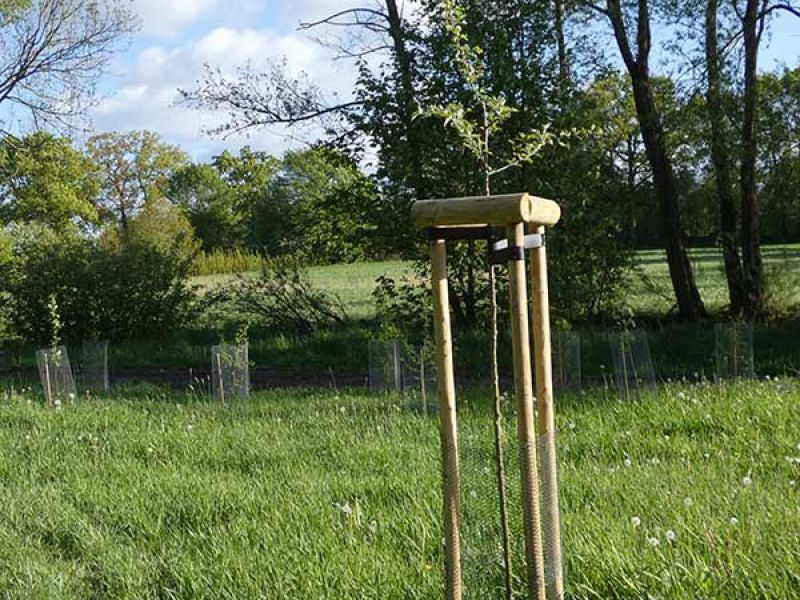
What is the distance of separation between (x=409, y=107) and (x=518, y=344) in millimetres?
10567

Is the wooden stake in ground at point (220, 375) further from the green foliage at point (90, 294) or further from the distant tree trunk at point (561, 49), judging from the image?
the green foliage at point (90, 294)

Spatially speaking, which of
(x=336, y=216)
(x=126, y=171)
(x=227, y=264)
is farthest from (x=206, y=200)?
(x=336, y=216)

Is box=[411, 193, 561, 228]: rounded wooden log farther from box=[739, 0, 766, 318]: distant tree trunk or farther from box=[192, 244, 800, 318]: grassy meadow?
box=[739, 0, 766, 318]: distant tree trunk

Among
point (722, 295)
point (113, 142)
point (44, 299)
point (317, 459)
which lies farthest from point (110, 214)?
point (317, 459)

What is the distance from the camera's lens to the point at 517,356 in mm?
2658

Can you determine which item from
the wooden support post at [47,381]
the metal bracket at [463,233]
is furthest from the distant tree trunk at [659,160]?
the metal bracket at [463,233]

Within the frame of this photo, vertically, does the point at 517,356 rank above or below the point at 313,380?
above

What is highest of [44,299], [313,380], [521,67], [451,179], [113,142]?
[113,142]

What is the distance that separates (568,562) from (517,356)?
1473 millimetres

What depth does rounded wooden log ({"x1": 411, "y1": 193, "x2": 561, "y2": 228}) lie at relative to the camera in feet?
8.54

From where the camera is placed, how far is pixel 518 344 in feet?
8.68

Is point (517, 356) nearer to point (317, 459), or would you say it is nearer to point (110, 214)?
point (317, 459)

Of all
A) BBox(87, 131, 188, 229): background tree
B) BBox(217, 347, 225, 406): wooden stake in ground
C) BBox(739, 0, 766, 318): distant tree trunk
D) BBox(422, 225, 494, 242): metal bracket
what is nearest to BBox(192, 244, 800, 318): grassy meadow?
BBox(739, 0, 766, 318): distant tree trunk

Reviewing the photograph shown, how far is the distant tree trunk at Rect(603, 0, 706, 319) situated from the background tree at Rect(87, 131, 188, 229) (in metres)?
59.3
